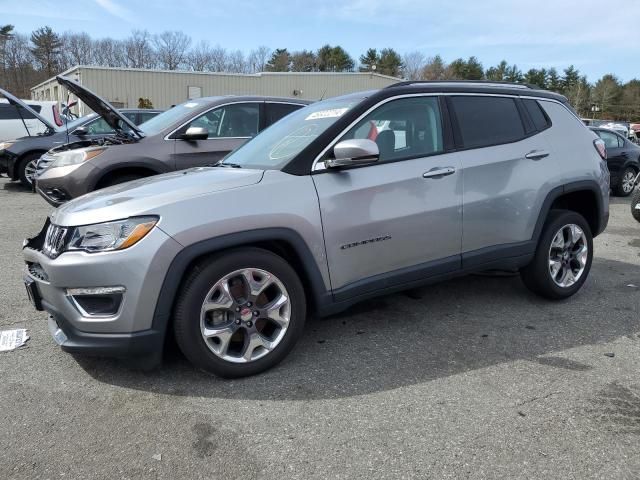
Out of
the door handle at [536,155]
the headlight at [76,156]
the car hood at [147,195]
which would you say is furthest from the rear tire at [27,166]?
the door handle at [536,155]

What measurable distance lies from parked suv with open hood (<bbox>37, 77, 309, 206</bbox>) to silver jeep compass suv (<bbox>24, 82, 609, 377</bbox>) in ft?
8.70

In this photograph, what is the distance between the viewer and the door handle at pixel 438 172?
11.8 ft

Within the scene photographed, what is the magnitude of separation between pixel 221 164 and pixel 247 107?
3461 millimetres

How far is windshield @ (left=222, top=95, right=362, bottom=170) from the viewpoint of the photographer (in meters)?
3.46

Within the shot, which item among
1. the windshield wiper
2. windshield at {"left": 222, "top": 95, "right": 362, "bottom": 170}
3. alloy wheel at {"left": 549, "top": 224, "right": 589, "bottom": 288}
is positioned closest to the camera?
windshield at {"left": 222, "top": 95, "right": 362, "bottom": 170}

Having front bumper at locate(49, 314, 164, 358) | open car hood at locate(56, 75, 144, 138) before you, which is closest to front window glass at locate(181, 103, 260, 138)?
open car hood at locate(56, 75, 144, 138)

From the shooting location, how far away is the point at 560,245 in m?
4.44

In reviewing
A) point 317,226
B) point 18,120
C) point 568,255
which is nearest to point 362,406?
point 317,226

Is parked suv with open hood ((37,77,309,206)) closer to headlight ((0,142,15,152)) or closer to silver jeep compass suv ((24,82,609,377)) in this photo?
silver jeep compass suv ((24,82,609,377))

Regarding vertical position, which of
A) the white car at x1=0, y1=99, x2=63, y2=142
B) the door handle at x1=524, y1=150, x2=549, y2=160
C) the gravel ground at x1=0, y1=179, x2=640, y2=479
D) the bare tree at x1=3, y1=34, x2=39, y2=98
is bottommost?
the gravel ground at x1=0, y1=179, x2=640, y2=479

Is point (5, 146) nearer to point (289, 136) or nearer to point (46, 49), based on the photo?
point (289, 136)

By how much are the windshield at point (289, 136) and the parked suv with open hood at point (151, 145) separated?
2.48 meters

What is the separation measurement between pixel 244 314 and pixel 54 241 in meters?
1.13

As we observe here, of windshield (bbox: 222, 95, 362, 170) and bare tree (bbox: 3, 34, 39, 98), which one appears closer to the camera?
windshield (bbox: 222, 95, 362, 170)
